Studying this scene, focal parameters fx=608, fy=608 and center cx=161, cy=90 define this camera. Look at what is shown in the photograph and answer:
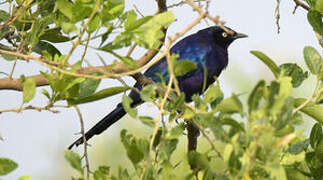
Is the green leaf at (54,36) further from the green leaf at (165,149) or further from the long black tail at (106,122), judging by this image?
the long black tail at (106,122)

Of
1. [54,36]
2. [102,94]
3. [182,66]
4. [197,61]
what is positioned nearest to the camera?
[182,66]

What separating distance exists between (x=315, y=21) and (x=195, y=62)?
9.57 ft

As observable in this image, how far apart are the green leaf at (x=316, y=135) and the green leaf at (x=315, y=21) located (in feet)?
1.55

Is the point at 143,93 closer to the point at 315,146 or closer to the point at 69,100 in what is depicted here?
the point at 69,100

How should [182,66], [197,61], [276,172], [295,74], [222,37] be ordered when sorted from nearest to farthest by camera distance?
1. [276,172]
2. [182,66]
3. [295,74]
4. [197,61]
5. [222,37]

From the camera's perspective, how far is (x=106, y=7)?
2.39 metres

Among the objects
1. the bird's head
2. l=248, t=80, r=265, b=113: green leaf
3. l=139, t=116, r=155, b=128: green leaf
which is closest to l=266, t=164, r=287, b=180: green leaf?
l=248, t=80, r=265, b=113: green leaf

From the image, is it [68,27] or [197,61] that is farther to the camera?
[197,61]

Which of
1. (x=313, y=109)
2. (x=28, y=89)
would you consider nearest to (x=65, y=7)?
(x=28, y=89)

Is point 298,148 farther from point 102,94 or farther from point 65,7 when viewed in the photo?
point 65,7

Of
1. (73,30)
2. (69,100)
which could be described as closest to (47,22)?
(69,100)

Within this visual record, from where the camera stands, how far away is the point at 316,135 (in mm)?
2799

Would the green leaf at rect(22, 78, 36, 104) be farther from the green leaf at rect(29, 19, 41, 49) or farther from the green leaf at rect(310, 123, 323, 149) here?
the green leaf at rect(310, 123, 323, 149)

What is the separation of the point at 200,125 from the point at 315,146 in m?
0.86
